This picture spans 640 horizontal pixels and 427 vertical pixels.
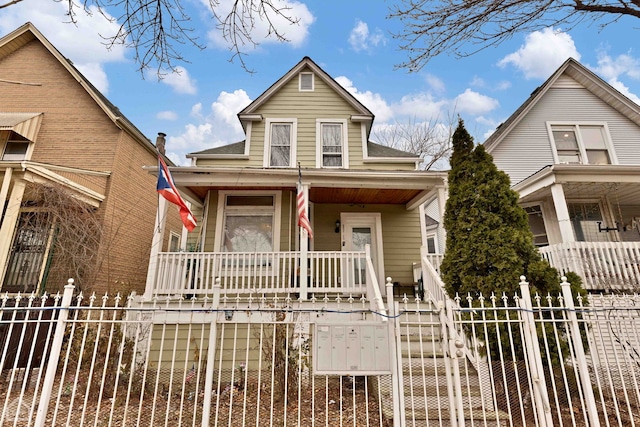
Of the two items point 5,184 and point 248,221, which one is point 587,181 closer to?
point 248,221

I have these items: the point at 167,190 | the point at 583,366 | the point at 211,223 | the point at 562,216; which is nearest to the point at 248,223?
the point at 211,223

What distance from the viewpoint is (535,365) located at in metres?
3.25

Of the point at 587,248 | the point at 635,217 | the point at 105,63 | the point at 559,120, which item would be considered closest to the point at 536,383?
the point at 587,248

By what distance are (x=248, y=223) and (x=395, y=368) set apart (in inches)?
246

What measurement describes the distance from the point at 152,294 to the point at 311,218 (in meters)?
4.42

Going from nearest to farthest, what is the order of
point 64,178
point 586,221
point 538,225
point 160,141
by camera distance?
point 64,178 → point 586,221 → point 538,225 → point 160,141

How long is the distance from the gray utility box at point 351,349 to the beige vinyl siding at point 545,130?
30.7 feet

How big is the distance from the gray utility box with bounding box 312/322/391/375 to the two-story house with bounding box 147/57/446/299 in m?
3.18

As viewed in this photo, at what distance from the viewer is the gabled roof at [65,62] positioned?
1029 cm

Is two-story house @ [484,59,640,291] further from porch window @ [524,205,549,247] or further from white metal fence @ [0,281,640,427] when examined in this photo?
white metal fence @ [0,281,640,427]

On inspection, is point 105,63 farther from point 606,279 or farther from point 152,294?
point 606,279

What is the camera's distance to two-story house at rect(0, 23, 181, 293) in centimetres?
782

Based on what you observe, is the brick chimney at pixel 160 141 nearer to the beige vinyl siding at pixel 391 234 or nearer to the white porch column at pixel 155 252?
the white porch column at pixel 155 252

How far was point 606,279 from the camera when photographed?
6883mm
